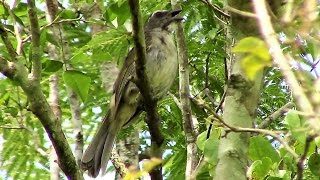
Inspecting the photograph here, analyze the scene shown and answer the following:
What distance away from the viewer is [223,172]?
2.97 metres

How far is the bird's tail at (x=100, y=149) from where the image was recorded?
5305mm

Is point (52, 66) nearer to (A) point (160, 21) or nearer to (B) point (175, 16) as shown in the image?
(B) point (175, 16)

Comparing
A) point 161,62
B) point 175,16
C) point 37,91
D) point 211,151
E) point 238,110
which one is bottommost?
point 211,151

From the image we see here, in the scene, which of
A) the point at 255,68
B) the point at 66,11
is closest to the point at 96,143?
the point at 66,11

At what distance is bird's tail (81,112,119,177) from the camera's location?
5.30m

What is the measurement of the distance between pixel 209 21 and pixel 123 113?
1079 mm

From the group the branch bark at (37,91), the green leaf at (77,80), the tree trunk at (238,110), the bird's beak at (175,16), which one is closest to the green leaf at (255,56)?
the tree trunk at (238,110)

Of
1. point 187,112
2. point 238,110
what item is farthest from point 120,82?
point 238,110

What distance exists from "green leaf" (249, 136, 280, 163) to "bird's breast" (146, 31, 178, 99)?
240 centimetres

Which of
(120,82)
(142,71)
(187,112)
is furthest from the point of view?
(120,82)

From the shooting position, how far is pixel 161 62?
6.05 meters

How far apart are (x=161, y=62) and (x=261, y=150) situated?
2.78m

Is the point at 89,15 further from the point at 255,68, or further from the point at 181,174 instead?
the point at 255,68

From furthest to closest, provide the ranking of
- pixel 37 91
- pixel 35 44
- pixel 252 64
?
pixel 35 44 < pixel 37 91 < pixel 252 64
